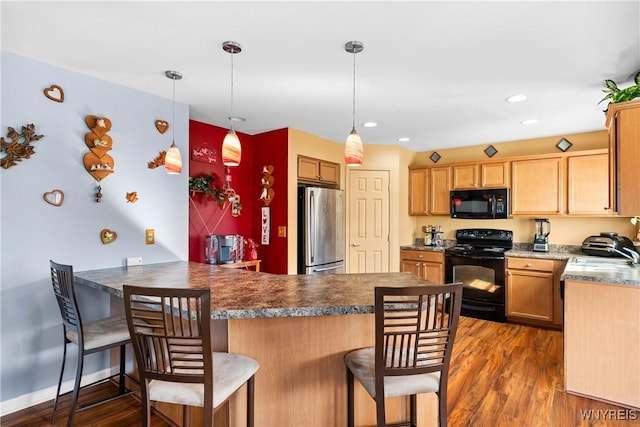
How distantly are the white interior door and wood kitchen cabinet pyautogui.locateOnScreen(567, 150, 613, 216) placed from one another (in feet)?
7.13

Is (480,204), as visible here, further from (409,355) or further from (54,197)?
(54,197)

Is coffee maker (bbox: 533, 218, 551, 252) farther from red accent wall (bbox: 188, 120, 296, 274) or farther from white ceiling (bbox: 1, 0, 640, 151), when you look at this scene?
red accent wall (bbox: 188, 120, 296, 274)

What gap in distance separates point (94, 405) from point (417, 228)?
4.52 m

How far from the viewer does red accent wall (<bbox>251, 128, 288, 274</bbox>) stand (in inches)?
157

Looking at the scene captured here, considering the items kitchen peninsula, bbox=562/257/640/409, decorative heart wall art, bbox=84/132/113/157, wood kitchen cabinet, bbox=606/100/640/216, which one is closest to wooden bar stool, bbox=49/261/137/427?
decorative heart wall art, bbox=84/132/113/157

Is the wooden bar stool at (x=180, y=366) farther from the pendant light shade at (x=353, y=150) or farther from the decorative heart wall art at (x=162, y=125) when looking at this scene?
the decorative heart wall art at (x=162, y=125)

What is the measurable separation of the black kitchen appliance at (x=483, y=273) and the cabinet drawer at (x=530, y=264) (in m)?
0.10

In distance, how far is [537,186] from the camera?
168 inches

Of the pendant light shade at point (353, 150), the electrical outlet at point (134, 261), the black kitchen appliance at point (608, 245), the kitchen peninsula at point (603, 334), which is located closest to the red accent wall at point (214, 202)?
the electrical outlet at point (134, 261)

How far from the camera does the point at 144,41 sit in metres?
2.08

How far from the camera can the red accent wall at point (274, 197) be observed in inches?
157

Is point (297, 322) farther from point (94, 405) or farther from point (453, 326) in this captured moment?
point (94, 405)

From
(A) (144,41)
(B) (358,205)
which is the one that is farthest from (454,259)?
(A) (144,41)

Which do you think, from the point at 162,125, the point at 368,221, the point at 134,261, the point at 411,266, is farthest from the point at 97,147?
the point at 411,266
